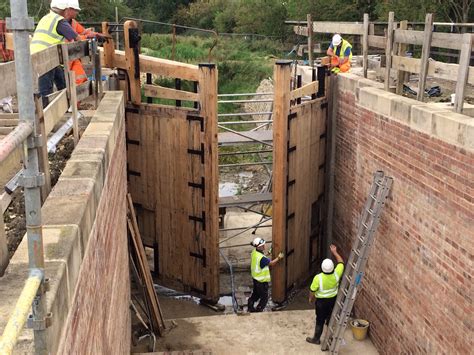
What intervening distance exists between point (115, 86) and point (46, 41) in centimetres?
271

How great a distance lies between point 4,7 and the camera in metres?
31.5

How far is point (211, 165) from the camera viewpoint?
9055 millimetres

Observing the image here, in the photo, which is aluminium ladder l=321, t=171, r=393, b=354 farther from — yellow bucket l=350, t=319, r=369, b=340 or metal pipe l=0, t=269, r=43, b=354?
metal pipe l=0, t=269, r=43, b=354

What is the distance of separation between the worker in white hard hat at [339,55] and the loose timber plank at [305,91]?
0.59 metres

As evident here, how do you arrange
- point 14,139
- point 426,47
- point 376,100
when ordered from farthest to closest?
point 376,100 → point 426,47 → point 14,139

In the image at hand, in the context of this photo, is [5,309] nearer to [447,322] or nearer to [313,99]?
[447,322]

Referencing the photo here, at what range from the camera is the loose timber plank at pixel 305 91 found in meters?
9.32

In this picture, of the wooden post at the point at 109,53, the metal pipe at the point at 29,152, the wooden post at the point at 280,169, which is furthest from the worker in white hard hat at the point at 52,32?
the metal pipe at the point at 29,152

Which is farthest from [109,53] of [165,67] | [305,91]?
[305,91]

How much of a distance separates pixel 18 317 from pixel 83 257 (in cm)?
179

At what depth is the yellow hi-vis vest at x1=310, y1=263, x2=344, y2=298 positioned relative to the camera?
8141mm

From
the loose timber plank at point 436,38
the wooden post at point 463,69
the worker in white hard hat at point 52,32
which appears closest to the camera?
the wooden post at point 463,69

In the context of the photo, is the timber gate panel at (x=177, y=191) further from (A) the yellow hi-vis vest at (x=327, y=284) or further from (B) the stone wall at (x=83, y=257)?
(B) the stone wall at (x=83, y=257)

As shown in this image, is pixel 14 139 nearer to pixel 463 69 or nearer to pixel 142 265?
pixel 463 69
